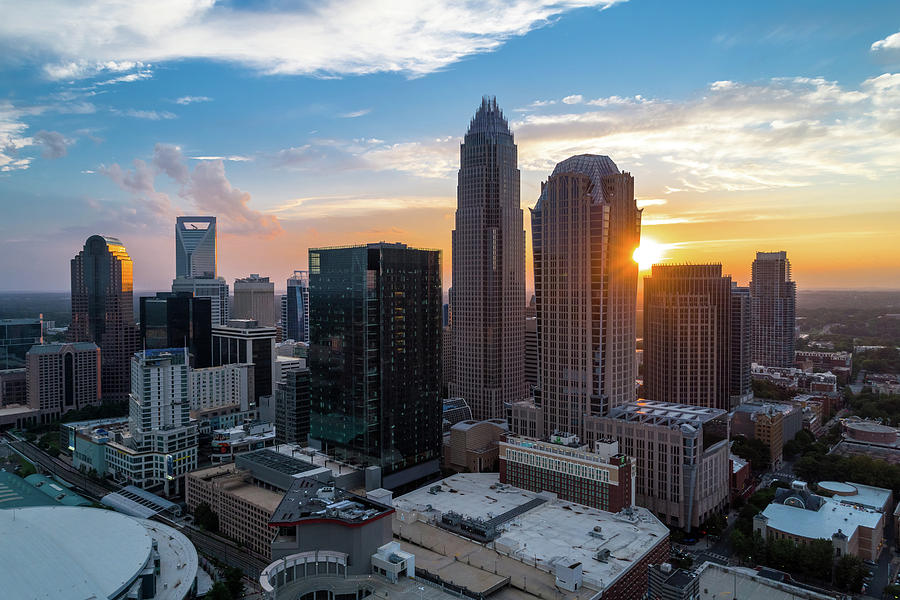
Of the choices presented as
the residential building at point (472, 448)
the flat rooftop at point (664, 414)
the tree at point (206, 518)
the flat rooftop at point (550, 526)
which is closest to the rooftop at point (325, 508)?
the flat rooftop at point (550, 526)

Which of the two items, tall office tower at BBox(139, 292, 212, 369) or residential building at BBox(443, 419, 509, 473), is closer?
residential building at BBox(443, 419, 509, 473)

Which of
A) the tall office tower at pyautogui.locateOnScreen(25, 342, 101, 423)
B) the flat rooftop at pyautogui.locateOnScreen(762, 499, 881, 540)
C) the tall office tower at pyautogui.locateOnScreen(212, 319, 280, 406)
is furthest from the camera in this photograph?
the tall office tower at pyautogui.locateOnScreen(212, 319, 280, 406)

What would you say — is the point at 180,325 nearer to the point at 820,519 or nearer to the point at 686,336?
the point at 686,336

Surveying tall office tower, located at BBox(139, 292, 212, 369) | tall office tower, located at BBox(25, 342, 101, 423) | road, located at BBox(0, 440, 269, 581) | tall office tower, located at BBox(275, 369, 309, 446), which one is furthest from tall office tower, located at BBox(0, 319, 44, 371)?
tall office tower, located at BBox(275, 369, 309, 446)

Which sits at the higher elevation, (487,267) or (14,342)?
(487,267)

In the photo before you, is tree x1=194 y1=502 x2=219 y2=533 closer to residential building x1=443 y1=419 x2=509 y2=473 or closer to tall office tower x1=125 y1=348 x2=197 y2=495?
tall office tower x1=125 y1=348 x2=197 y2=495

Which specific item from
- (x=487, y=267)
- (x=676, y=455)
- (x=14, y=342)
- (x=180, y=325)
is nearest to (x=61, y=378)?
(x=180, y=325)

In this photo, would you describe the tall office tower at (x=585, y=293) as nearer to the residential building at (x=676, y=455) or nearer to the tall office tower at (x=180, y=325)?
the residential building at (x=676, y=455)

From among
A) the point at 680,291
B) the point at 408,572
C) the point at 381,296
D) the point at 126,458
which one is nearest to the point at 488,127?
the point at 680,291
